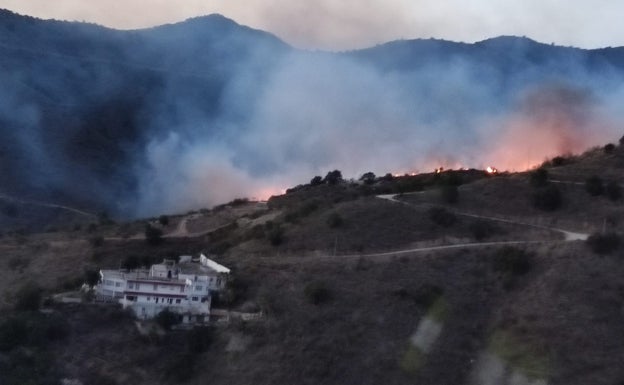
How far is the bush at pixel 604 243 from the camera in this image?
37.9 meters

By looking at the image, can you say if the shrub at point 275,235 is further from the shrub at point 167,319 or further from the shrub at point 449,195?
the shrub at point 167,319

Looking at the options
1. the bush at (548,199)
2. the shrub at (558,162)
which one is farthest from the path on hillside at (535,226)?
the shrub at (558,162)

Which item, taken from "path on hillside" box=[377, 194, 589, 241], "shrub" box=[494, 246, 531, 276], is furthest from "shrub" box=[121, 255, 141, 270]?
"shrub" box=[494, 246, 531, 276]

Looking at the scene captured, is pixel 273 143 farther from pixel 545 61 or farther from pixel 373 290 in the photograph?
pixel 373 290

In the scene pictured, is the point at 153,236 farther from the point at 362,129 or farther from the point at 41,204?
the point at 362,129

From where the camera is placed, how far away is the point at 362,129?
107 m

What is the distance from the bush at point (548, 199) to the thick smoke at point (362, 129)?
1189 inches

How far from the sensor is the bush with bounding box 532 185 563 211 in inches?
1779

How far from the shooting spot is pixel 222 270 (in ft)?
133

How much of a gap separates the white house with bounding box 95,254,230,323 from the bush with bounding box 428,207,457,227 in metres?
10.1

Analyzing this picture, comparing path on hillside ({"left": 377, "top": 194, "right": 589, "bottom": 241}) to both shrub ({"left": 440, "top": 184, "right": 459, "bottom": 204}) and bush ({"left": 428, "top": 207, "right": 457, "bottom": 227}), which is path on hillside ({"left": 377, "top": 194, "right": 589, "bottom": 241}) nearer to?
shrub ({"left": 440, "top": 184, "right": 459, "bottom": 204})

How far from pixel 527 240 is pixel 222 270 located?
12826 mm

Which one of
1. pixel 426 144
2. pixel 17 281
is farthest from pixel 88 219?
pixel 426 144

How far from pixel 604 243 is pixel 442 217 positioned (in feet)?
26.7
